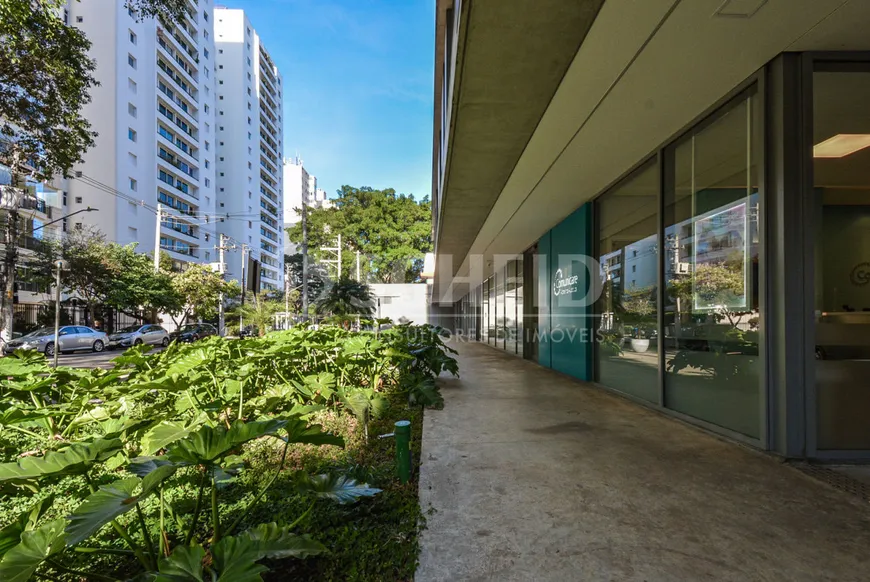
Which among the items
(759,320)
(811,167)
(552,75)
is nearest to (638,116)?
(552,75)

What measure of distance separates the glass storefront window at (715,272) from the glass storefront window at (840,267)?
0.38 metres

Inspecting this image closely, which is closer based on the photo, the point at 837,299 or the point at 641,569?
the point at 641,569

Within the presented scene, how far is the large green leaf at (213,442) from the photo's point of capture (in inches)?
56.9

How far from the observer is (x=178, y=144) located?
3922 centimetres

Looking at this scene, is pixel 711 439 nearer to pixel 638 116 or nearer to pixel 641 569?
pixel 641 569

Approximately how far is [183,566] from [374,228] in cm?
2663

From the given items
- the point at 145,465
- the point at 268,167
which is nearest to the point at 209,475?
the point at 145,465

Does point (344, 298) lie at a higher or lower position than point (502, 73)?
lower

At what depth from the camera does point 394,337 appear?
593 cm

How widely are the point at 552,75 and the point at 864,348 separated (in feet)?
10.7

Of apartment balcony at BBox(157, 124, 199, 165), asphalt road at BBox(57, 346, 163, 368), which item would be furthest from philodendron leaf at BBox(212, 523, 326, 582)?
apartment balcony at BBox(157, 124, 199, 165)

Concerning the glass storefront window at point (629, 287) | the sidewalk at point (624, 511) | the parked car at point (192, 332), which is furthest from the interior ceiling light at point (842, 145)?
the parked car at point (192, 332)

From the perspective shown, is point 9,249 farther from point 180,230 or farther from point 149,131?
point 180,230

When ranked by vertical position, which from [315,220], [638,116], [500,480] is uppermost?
[315,220]
